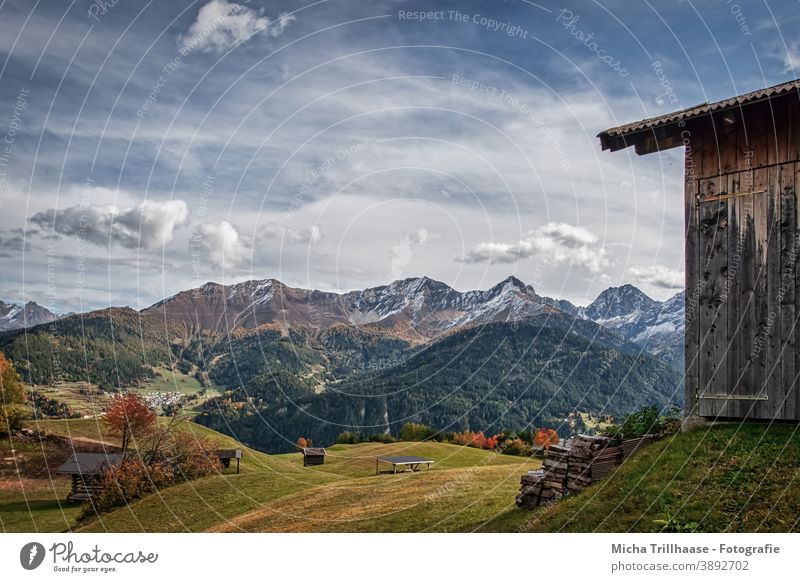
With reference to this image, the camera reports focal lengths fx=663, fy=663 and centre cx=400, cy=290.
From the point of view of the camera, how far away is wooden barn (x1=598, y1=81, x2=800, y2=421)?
14812mm

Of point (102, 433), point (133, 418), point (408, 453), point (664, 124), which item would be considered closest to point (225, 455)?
point (133, 418)

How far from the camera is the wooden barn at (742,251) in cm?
1481

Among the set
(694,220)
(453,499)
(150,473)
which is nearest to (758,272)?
(694,220)

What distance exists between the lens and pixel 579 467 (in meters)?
16.1

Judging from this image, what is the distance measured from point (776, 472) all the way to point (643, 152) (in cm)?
844

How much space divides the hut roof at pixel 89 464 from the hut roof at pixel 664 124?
85.6 feet

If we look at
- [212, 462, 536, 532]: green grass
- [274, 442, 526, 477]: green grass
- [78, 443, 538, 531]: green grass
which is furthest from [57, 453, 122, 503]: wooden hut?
[274, 442, 526, 477]: green grass

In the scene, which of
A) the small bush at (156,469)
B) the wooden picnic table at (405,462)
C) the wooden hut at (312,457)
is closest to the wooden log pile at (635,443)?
the wooden picnic table at (405,462)

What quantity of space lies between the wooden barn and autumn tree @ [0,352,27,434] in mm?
37343

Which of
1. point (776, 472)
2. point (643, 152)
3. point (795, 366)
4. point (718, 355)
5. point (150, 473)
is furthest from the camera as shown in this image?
point (150, 473)

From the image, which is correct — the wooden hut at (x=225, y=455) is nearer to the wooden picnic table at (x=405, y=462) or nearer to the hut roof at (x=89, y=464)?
the hut roof at (x=89, y=464)

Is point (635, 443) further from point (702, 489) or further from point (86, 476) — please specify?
point (86, 476)

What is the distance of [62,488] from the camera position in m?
34.2

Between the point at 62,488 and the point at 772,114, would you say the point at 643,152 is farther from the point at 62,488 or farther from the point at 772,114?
the point at 62,488
